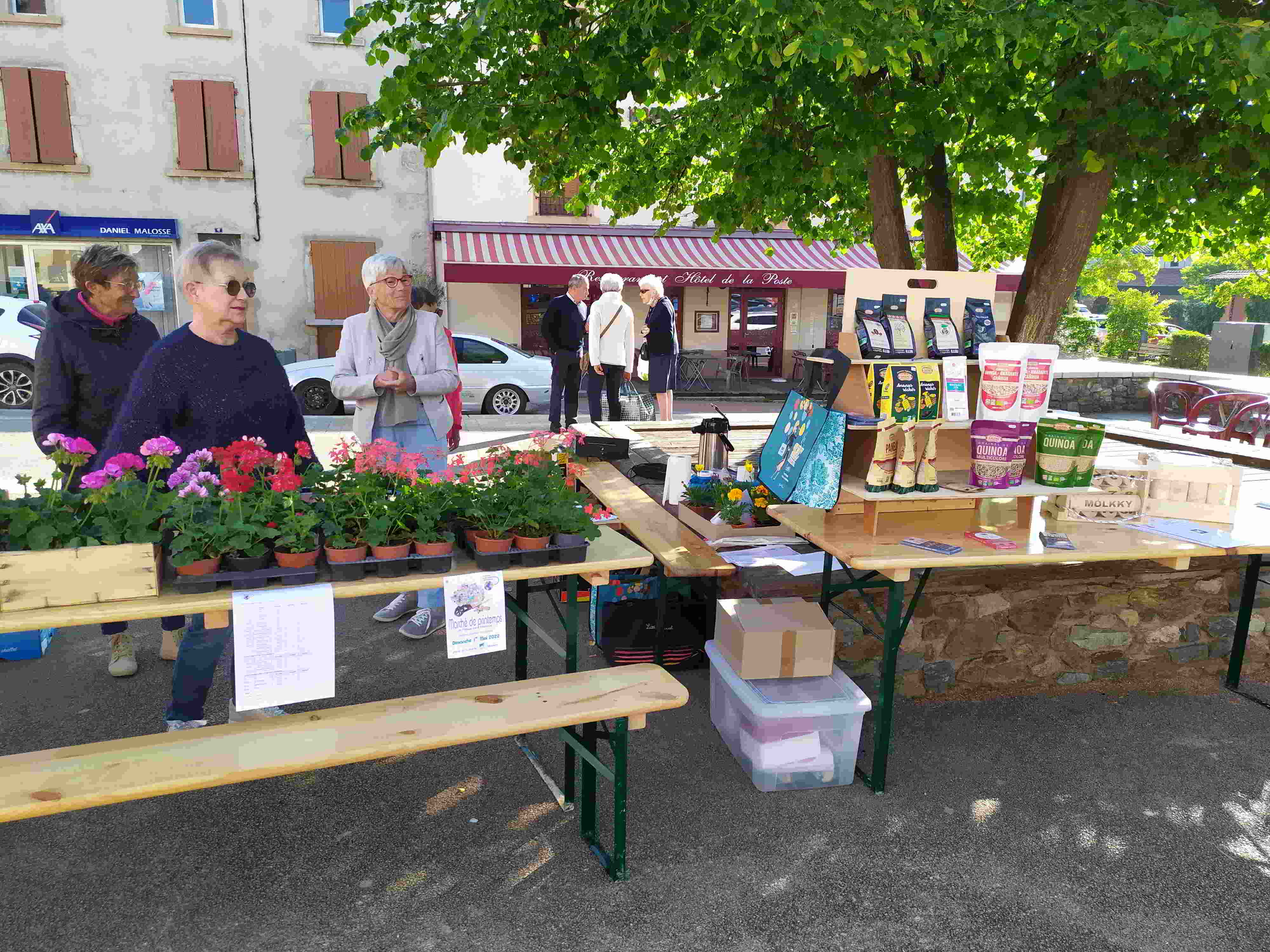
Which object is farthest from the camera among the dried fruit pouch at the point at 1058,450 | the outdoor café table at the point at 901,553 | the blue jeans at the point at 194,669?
the dried fruit pouch at the point at 1058,450

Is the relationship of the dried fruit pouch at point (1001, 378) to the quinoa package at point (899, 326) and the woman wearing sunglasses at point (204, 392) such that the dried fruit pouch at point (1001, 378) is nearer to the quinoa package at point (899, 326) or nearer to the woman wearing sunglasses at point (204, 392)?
the quinoa package at point (899, 326)

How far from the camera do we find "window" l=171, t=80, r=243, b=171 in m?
17.4

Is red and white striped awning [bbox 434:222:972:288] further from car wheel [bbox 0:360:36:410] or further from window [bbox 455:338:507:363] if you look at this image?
car wheel [bbox 0:360:36:410]

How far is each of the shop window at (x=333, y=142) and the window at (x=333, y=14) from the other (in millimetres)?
1133

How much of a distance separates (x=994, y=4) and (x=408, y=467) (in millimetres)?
3353

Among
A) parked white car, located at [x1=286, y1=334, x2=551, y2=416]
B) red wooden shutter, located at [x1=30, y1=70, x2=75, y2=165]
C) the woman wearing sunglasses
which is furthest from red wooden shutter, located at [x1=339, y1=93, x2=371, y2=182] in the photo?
the woman wearing sunglasses

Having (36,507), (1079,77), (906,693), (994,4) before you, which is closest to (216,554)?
(36,507)

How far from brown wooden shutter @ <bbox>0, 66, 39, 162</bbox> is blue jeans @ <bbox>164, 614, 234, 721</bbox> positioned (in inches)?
693

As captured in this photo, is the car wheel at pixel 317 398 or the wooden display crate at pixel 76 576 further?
the car wheel at pixel 317 398

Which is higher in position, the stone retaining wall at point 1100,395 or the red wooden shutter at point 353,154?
the red wooden shutter at point 353,154

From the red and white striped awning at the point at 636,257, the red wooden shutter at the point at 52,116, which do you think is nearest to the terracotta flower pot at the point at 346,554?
the red and white striped awning at the point at 636,257

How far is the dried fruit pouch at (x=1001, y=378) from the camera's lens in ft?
12.6

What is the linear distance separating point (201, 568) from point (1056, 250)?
5203 millimetres

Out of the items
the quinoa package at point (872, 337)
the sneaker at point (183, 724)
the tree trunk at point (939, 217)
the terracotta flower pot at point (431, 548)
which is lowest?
the sneaker at point (183, 724)
